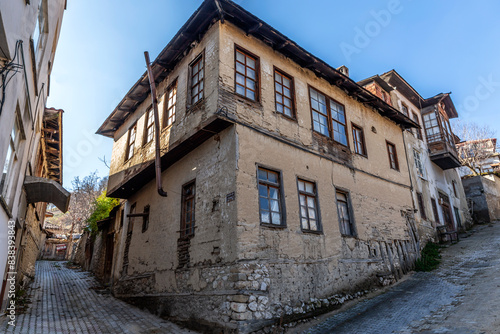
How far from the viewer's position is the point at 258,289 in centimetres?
675

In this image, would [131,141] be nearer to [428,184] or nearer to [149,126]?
[149,126]

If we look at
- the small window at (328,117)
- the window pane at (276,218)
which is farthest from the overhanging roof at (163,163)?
the small window at (328,117)

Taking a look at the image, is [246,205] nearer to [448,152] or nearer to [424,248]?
[424,248]

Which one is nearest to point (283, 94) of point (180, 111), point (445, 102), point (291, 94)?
point (291, 94)

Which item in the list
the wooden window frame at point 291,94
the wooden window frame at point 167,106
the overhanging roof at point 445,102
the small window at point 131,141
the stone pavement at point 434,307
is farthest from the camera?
the overhanging roof at point 445,102

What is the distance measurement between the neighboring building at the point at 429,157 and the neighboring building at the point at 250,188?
11.1ft

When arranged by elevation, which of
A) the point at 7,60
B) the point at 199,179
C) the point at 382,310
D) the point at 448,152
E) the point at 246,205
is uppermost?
the point at 448,152

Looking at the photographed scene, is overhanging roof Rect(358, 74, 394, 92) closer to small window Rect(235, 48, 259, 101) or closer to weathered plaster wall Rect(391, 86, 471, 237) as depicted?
weathered plaster wall Rect(391, 86, 471, 237)

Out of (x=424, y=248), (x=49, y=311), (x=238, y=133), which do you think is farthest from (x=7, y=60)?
(x=424, y=248)

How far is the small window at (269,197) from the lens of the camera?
7.81m

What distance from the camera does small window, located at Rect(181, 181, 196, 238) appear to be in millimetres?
8422

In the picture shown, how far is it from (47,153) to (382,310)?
50.1 ft

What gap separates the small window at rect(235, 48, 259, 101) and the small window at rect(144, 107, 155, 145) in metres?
4.33

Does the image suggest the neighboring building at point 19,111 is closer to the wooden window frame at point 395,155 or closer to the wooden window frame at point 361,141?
the wooden window frame at point 361,141
